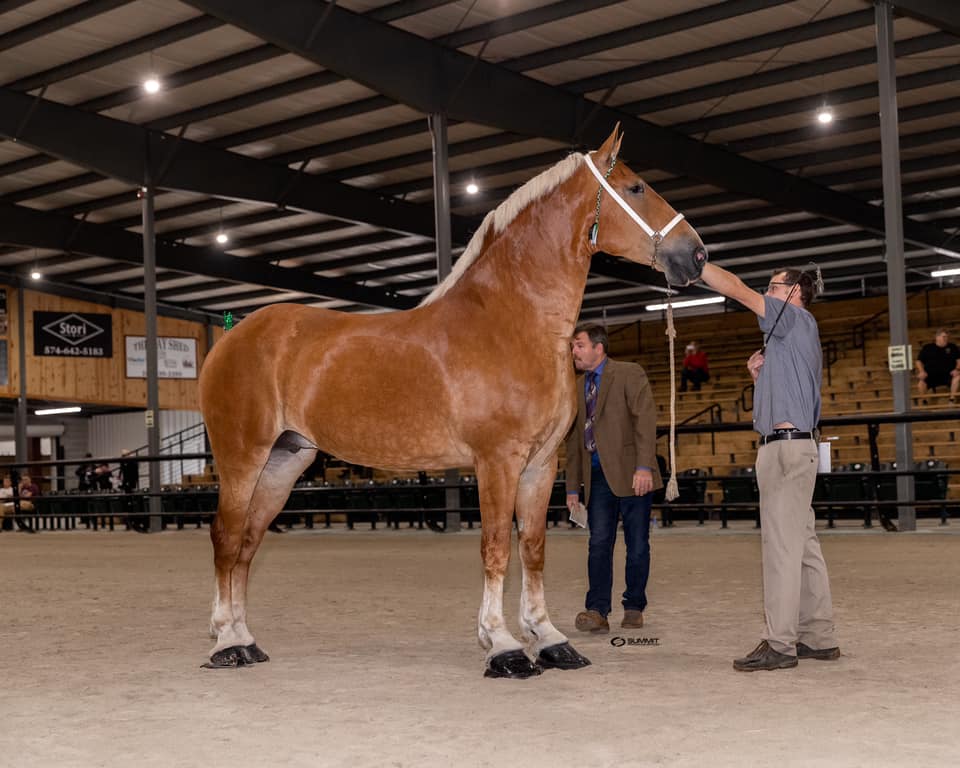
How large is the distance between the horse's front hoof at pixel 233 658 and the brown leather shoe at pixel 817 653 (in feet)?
7.68

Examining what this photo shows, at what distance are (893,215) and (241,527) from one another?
1033 centimetres

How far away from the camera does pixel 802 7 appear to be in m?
15.4

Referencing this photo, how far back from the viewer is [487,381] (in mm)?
4867

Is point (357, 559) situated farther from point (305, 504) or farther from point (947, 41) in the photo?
point (947, 41)

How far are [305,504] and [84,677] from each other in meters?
14.8

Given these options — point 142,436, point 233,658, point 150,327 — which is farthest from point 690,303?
point 233,658

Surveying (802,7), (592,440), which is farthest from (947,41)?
(592,440)

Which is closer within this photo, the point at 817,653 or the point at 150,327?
the point at 817,653

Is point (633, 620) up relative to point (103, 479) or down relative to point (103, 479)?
down

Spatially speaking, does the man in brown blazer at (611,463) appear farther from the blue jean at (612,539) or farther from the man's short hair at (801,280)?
the man's short hair at (801,280)

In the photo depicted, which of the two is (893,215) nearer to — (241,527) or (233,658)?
(241,527)

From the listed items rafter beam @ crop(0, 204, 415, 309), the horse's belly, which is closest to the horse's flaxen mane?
the horse's belly

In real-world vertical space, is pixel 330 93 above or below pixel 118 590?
above

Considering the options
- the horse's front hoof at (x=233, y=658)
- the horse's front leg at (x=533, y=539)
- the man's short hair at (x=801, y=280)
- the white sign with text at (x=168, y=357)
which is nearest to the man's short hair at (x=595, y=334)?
the horse's front leg at (x=533, y=539)
